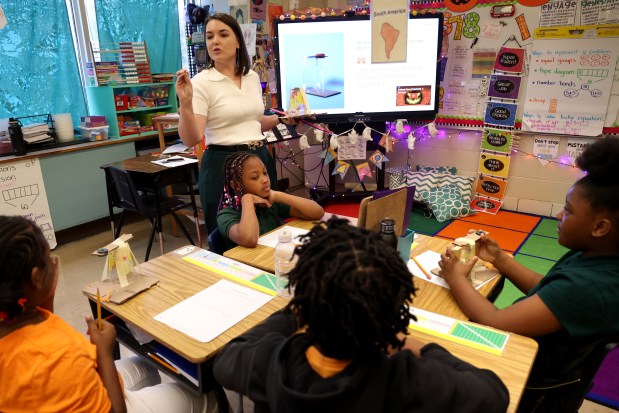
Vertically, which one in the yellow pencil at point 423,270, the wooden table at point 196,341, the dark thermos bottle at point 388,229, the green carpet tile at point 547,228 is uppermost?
the dark thermos bottle at point 388,229

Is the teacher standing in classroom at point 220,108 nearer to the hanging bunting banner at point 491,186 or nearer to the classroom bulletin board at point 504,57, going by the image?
the classroom bulletin board at point 504,57

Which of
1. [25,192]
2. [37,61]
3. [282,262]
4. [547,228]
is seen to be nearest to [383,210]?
[282,262]

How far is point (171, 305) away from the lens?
1386 millimetres

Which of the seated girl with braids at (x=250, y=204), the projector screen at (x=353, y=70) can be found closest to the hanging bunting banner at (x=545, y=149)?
the projector screen at (x=353, y=70)

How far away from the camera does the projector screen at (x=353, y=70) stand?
144 inches

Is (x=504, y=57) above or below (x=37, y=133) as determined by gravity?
above

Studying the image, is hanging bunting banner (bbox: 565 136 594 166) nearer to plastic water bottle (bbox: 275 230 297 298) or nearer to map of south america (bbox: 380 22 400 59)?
map of south america (bbox: 380 22 400 59)

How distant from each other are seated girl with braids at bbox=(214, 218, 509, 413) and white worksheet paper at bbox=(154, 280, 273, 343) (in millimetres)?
442

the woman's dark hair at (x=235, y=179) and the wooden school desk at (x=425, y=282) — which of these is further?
the woman's dark hair at (x=235, y=179)

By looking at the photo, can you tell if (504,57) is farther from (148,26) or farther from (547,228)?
Answer: (148,26)

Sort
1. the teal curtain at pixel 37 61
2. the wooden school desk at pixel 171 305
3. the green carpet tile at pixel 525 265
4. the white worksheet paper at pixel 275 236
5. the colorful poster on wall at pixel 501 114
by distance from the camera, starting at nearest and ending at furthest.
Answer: the wooden school desk at pixel 171 305
the white worksheet paper at pixel 275 236
the green carpet tile at pixel 525 265
the teal curtain at pixel 37 61
the colorful poster on wall at pixel 501 114

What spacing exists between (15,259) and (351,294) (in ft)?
2.35

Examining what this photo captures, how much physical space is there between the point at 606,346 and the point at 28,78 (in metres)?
4.13

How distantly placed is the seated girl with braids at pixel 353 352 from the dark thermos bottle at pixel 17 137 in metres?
3.37
